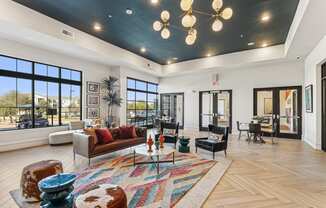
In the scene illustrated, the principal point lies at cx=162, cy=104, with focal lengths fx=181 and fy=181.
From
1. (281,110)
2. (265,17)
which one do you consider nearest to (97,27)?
(265,17)

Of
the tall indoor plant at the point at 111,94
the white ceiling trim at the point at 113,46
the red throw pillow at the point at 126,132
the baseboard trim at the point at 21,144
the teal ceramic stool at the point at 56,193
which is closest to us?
the teal ceramic stool at the point at 56,193

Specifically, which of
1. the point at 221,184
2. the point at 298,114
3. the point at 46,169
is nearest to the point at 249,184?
the point at 221,184

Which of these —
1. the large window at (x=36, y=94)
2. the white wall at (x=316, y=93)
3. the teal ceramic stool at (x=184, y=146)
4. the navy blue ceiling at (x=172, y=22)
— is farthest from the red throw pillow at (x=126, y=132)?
the white wall at (x=316, y=93)

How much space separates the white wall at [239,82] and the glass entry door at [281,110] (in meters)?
0.31

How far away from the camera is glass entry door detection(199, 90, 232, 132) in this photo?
955 centimetres

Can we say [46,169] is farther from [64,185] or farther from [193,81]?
[193,81]

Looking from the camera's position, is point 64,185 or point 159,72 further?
point 159,72

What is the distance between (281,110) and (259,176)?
5667 millimetres

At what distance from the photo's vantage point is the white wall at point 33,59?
560cm

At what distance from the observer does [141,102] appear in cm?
1083

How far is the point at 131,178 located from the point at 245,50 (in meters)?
7.23

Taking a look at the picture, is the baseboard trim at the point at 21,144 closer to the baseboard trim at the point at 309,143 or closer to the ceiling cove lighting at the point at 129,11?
the ceiling cove lighting at the point at 129,11

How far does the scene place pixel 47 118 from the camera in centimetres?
680

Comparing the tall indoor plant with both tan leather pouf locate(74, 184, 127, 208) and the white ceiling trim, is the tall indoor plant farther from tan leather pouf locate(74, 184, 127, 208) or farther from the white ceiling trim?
tan leather pouf locate(74, 184, 127, 208)
